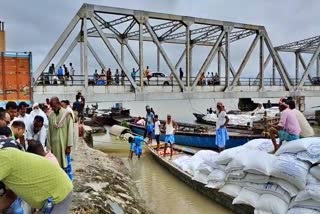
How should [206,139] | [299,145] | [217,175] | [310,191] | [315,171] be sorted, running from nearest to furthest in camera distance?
[310,191], [315,171], [299,145], [217,175], [206,139]

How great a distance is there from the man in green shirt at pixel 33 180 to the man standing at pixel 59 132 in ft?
9.43

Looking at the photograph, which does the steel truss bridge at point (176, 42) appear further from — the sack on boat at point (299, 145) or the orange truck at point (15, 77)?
the sack on boat at point (299, 145)

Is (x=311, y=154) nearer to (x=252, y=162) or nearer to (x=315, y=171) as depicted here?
(x=315, y=171)

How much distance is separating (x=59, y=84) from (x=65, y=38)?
2091 mm

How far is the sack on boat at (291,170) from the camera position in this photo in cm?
537

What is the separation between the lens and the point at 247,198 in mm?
6152

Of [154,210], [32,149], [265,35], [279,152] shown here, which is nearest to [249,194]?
[279,152]

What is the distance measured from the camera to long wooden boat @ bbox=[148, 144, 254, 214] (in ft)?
21.3

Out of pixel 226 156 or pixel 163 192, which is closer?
pixel 226 156

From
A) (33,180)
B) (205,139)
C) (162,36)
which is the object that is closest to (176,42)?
(162,36)

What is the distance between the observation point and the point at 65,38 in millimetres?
15578

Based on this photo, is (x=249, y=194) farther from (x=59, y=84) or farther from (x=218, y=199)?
(x=59, y=84)

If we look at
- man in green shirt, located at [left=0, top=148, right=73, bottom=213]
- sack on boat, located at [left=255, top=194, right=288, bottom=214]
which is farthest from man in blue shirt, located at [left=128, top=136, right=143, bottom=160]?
man in green shirt, located at [left=0, top=148, right=73, bottom=213]

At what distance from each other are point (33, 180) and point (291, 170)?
4.13 meters
